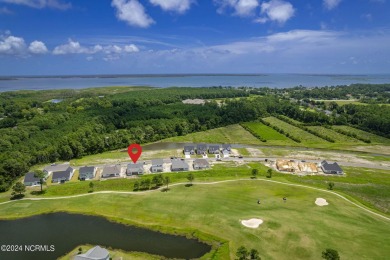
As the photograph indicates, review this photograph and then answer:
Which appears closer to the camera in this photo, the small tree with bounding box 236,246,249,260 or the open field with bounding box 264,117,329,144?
the small tree with bounding box 236,246,249,260

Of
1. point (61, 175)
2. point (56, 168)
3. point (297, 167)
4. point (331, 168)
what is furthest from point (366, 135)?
point (56, 168)

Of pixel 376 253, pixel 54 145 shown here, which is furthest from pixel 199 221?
pixel 54 145

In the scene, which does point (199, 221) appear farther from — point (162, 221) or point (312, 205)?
point (312, 205)

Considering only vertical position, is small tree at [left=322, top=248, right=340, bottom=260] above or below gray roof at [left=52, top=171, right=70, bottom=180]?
above

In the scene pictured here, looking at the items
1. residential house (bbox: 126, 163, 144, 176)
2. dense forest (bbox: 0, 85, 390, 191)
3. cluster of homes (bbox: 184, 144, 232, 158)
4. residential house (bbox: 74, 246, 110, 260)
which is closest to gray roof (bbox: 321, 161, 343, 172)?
cluster of homes (bbox: 184, 144, 232, 158)

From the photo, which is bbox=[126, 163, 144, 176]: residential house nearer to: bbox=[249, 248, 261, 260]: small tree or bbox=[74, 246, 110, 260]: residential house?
bbox=[74, 246, 110, 260]: residential house

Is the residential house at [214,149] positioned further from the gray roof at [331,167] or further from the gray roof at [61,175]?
the gray roof at [61,175]

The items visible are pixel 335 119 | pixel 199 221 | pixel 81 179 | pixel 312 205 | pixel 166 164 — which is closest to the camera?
pixel 199 221
